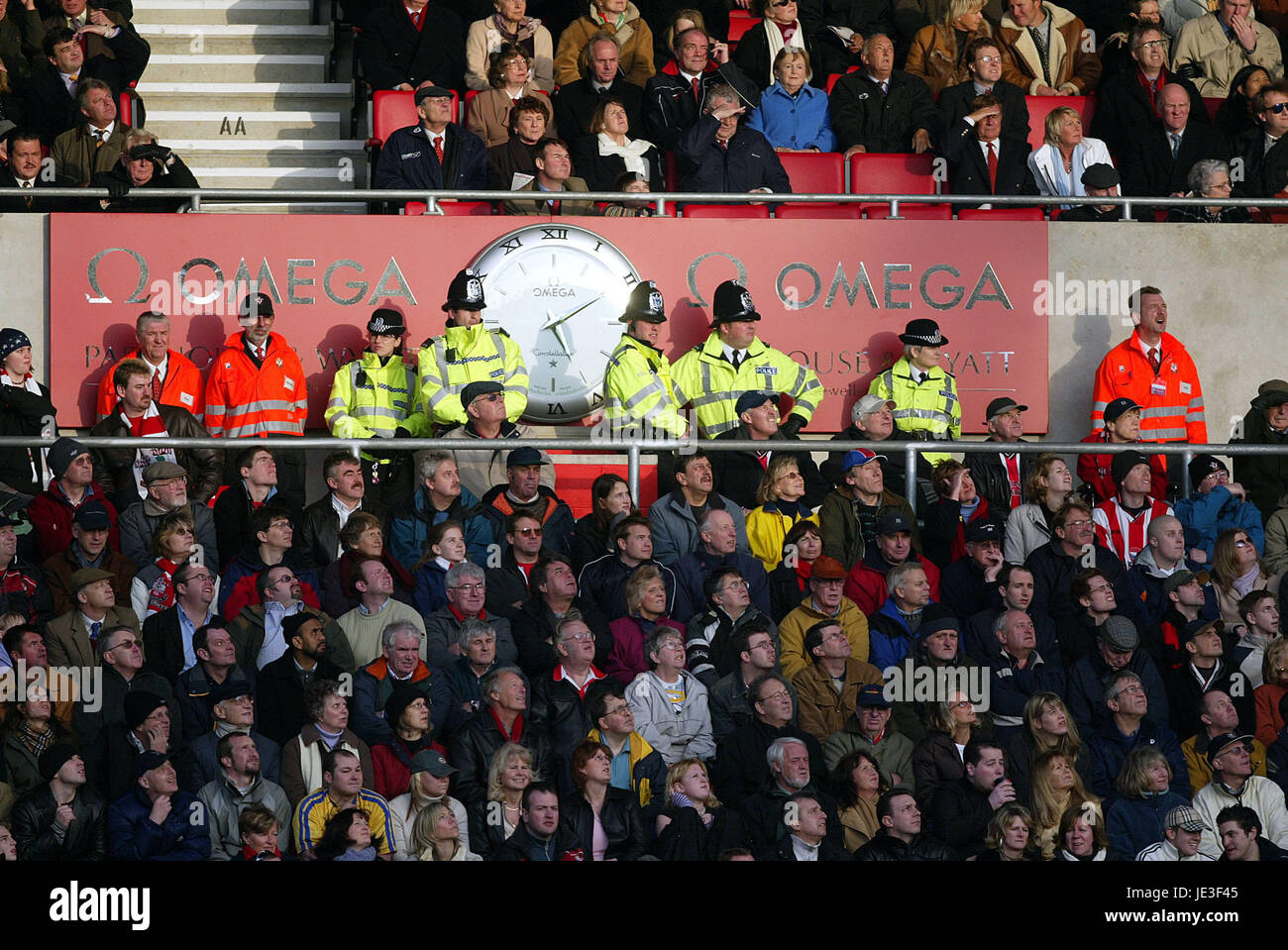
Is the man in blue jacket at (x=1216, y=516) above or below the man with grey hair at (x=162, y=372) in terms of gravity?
below

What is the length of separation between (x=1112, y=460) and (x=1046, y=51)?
466 cm

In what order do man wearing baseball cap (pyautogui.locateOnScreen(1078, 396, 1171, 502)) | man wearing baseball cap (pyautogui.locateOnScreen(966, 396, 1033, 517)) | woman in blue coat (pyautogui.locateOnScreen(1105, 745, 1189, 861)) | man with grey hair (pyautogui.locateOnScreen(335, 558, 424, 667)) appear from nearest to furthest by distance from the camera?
Answer: woman in blue coat (pyautogui.locateOnScreen(1105, 745, 1189, 861)) → man with grey hair (pyautogui.locateOnScreen(335, 558, 424, 667)) → man wearing baseball cap (pyautogui.locateOnScreen(966, 396, 1033, 517)) → man wearing baseball cap (pyautogui.locateOnScreen(1078, 396, 1171, 502))

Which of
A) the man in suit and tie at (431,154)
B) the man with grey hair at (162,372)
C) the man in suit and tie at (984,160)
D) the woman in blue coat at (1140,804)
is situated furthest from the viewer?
the man in suit and tie at (984,160)

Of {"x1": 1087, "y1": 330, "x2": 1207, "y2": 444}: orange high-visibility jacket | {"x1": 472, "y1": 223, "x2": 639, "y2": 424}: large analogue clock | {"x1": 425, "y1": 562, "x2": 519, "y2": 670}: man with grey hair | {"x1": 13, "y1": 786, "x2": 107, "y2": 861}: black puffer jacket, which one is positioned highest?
{"x1": 472, "y1": 223, "x2": 639, "y2": 424}: large analogue clock

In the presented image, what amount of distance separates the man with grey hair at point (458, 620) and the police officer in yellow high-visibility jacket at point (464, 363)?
196 cm

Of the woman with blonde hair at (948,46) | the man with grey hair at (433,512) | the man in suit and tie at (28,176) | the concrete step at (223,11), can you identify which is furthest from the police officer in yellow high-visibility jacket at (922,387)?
the concrete step at (223,11)

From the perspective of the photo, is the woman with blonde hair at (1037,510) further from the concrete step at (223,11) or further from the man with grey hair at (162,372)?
the concrete step at (223,11)

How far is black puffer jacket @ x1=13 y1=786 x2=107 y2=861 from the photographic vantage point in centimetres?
1062

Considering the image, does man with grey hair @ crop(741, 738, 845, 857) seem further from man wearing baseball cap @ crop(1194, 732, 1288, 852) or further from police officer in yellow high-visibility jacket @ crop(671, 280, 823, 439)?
police officer in yellow high-visibility jacket @ crop(671, 280, 823, 439)

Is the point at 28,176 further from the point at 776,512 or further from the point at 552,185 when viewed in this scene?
the point at 776,512

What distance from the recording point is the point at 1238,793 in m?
Result: 11.4

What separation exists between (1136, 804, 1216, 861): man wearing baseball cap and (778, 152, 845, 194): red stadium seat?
5.77 m

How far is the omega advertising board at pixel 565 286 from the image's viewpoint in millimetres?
14562

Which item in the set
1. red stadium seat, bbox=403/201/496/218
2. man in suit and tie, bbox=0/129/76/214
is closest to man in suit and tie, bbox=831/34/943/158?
red stadium seat, bbox=403/201/496/218
